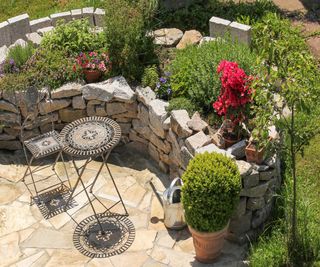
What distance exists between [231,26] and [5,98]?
3343 millimetres

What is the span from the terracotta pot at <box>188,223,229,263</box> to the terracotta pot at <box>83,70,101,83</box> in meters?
2.87

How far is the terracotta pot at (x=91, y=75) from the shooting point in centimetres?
815

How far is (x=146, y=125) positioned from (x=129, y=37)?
121cm

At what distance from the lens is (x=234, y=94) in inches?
252

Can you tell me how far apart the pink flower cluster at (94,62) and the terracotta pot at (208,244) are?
289 cm

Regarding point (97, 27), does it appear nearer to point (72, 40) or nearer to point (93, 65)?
point (72, 40)

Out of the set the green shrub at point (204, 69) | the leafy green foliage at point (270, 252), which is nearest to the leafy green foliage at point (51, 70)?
the green shrub at point (204, 69)

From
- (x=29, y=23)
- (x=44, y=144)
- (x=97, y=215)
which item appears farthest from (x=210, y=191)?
(x=29, y=23)

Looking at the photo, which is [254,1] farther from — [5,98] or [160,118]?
[5,98]

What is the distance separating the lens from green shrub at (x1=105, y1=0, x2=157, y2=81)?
7875mm

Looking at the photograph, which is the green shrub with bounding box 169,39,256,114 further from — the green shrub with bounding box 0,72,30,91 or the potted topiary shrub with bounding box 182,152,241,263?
the green shrub with bounding box 0,72,30,91

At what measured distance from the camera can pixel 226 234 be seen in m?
6.66

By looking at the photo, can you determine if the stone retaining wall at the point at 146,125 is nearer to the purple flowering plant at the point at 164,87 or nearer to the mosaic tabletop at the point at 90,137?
the purple flowering plant at the point at 164,87

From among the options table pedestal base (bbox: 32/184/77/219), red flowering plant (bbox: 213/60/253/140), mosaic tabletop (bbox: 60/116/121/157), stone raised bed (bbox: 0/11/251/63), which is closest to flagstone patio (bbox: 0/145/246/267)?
table pedestal base (bbox: 32/184/77/219)
